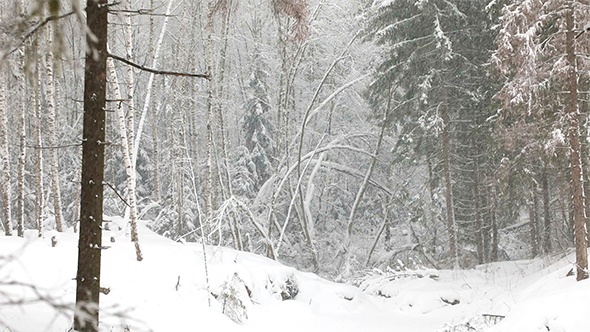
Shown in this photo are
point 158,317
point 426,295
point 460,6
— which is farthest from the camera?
point 460,6

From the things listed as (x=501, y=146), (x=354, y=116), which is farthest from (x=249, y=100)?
(x=501, y=146)

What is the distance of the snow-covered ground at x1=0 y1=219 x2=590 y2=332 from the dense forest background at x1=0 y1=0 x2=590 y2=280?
3.88 feet

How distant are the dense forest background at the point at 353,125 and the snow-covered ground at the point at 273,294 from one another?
1.18 m

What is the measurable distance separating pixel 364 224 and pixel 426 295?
1281 centimetres

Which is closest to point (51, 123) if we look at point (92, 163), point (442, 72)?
point (92, 163)

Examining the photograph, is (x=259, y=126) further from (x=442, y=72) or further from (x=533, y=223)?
(x=533, y=223)

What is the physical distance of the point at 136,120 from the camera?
27.8 meters

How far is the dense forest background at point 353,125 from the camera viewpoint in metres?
10.5

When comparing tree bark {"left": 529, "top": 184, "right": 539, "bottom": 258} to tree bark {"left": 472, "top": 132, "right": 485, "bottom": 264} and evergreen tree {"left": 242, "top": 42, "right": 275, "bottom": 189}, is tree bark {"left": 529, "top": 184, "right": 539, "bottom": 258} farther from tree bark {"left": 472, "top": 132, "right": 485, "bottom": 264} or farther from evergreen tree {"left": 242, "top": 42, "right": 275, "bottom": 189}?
evergreen tree {"left": 242, "top": 42, "right": 275, "bottom": 189}

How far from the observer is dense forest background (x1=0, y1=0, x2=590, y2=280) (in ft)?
34.5

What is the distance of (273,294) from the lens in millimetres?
12586

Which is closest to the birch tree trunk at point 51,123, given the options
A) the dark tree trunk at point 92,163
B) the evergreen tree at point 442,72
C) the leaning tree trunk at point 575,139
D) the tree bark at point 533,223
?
the dark tree trunk at point 92,163

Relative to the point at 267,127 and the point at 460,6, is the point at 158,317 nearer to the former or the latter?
the point at 460,6

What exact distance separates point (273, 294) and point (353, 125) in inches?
512
